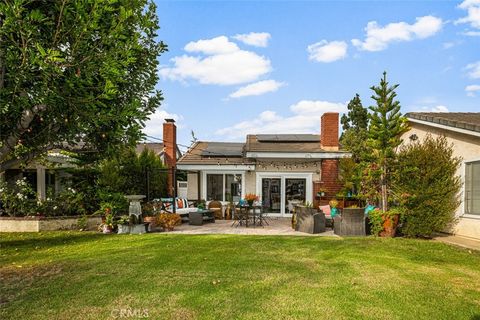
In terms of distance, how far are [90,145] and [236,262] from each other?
4154 mm

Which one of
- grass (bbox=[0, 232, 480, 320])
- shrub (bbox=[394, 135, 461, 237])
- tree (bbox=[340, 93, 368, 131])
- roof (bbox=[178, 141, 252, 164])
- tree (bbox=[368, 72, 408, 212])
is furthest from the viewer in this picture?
tree (bbox=[340, 93, 368, 131])

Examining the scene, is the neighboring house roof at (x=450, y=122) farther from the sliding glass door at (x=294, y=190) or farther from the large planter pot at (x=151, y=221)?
the large planter pot at (x=151, y=221)

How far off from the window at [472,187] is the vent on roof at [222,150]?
33.1 ft

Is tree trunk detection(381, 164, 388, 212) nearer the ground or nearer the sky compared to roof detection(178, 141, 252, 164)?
nearer the ground

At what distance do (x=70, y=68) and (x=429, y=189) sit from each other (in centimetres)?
1023

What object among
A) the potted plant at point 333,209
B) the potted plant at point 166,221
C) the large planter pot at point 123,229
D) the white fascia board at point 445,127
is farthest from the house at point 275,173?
the large planter pot at point 123,229

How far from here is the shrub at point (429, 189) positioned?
945 cm

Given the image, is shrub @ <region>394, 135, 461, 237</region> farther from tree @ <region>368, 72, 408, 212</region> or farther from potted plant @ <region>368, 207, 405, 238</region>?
tree @ <region>368, 72, 408, 212</region>

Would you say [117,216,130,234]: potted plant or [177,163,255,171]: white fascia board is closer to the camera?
[117,216,130,234]: potted plant

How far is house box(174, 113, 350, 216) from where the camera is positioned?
14805 mm

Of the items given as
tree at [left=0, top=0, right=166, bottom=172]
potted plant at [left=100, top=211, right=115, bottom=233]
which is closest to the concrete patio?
potted plant at [left=100, top=211, right=115, bottom=233]

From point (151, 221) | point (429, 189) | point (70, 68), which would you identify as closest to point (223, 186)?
point (151, 221)

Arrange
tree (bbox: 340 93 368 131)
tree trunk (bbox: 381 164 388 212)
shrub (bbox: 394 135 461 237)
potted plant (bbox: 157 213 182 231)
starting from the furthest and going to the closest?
tree (bbox: 340 93 368 131), potted plant (bbox: 157 213 182 231), tree trunk (bbox: 381 164 388 212), shrub (bbox: 394 135 461 237)

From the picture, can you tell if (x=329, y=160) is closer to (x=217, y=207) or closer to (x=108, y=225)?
(x=217, y=207)
